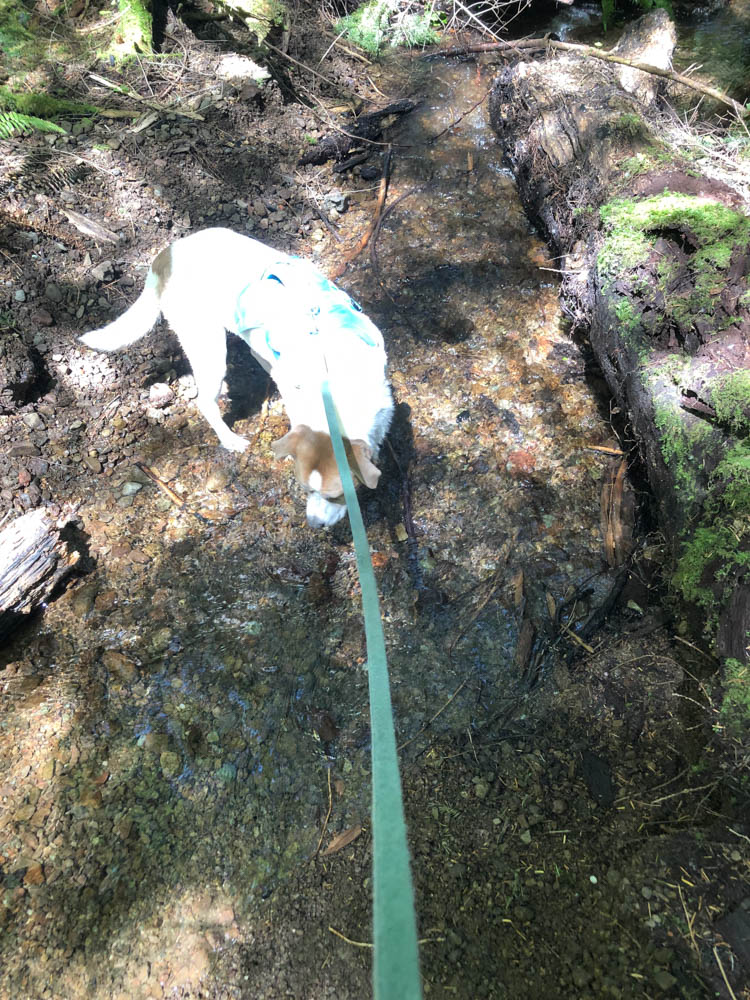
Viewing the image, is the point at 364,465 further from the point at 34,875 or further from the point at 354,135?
the point at 354,135

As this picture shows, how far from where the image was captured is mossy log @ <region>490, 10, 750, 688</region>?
241 centimetres

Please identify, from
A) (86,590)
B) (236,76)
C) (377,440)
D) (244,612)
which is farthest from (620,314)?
(236,76)

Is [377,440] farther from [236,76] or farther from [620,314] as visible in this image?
[236,76]

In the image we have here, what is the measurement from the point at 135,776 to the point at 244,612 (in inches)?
35.1

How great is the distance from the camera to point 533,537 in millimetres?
3137

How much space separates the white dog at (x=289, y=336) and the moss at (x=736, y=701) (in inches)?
68.0

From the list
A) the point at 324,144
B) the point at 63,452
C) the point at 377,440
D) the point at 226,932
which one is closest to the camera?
the point at 226,932

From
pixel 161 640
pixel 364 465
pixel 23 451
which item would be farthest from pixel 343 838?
pixel 23 451

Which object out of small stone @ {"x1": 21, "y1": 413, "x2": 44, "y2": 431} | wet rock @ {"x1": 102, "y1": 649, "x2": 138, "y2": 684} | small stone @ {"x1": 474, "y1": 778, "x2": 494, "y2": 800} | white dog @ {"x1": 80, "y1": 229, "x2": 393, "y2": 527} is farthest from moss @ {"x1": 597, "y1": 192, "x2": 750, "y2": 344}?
small stone @ {"x1": 21, "y1": 413, "x2": 44, "y2": 431}

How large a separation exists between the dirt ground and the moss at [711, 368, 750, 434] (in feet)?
2.48

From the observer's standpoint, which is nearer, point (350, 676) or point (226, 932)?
point (226, 932)

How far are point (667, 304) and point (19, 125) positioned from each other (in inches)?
206

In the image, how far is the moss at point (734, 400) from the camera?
2.41 meters

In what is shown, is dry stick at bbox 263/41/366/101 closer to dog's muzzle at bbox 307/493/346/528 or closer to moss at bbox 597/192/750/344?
moss at bbox 597/192/750/344
